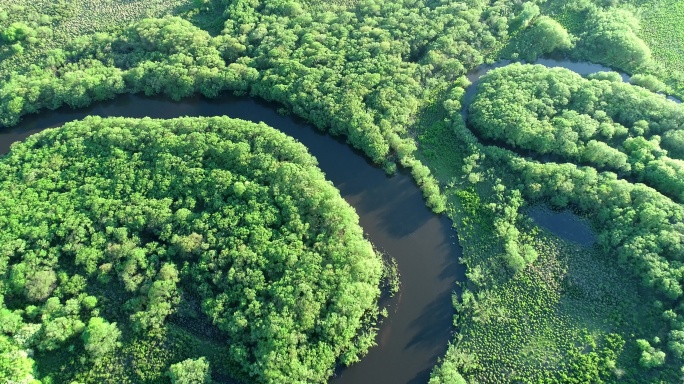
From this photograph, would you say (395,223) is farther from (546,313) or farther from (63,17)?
(63,17)

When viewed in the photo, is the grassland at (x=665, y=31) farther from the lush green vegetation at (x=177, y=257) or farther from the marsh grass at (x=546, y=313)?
the lush green vegetation at (x=177, y=257)

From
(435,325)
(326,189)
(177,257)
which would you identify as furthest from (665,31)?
(177,257)

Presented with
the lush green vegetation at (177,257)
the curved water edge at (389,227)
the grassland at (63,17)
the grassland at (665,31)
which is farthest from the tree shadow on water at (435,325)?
the grassland at (63,17)

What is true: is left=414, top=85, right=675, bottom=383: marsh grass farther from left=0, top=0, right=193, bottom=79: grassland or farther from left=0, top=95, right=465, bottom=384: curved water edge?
left=0, top=0, right=193, bottom=79: grassland

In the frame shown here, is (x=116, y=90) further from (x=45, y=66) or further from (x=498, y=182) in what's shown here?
(x=498, y=182)

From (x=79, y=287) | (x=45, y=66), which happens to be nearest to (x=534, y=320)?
(x=79, y=287)

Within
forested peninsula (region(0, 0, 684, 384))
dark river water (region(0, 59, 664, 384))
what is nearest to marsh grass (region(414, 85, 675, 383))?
forested peninsula (region(0, 0, 684, 384))
